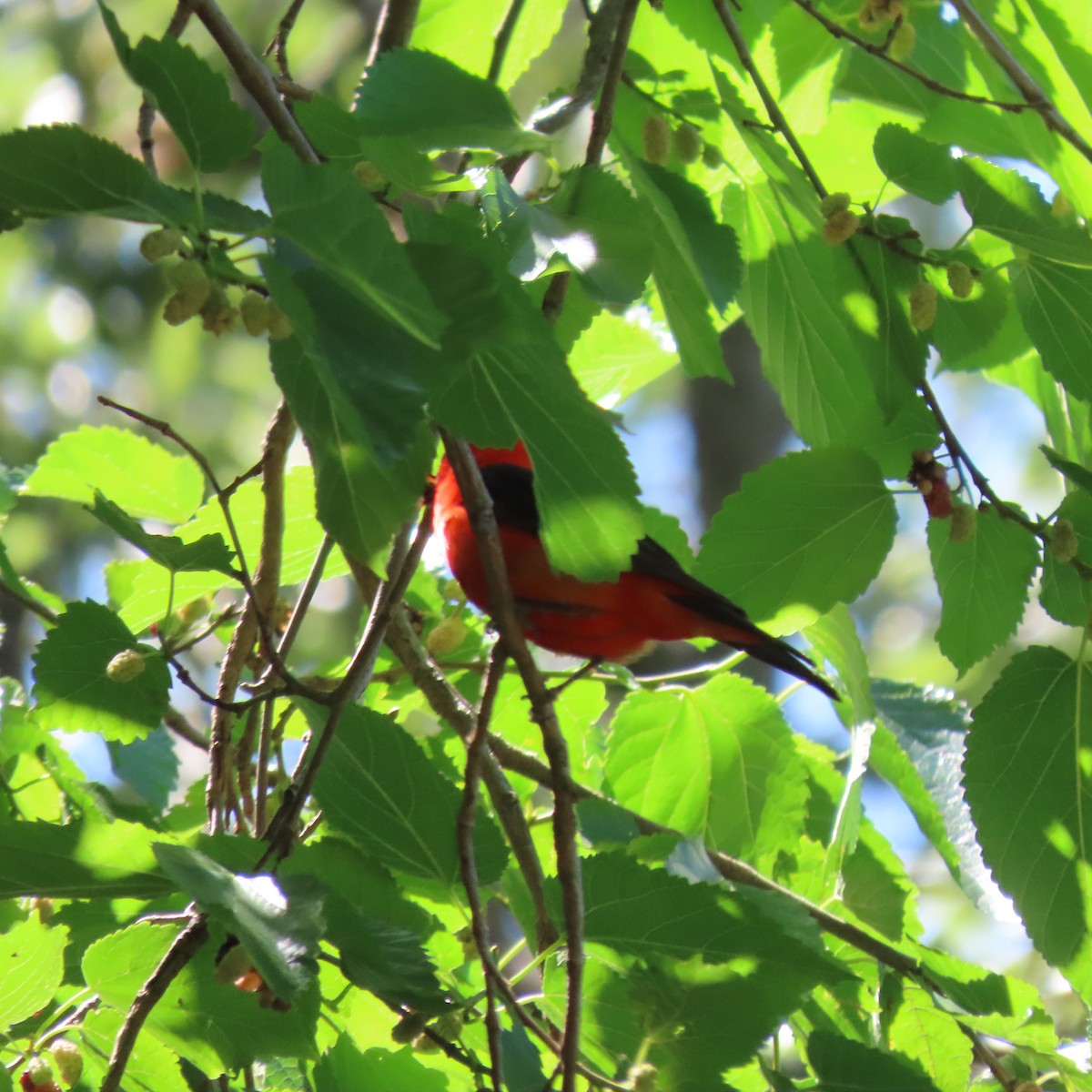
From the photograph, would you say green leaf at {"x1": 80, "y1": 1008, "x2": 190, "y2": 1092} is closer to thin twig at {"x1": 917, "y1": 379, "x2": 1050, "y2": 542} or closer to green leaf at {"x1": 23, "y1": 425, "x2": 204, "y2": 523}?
green leaf at {"x1": 23, "y1": 425, "x2": 204, "y2": 523}

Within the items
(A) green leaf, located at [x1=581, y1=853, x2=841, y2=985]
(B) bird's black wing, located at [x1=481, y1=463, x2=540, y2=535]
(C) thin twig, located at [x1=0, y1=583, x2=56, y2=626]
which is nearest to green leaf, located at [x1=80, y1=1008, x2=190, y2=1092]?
(A) green leaf, located at [x1=581, y1=853, x2=841, y2=985]

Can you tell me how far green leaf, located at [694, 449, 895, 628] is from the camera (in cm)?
203

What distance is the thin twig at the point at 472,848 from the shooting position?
4.70ft

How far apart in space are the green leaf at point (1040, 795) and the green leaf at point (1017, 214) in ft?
1.96

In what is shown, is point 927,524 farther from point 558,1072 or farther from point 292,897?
point 292,897

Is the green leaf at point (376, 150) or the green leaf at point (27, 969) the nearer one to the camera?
the green leaf at point (376, 150)

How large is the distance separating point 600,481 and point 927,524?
0.81 meters

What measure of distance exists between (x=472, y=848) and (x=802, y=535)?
0.72 metres

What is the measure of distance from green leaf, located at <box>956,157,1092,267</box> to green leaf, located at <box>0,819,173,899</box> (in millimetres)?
1408

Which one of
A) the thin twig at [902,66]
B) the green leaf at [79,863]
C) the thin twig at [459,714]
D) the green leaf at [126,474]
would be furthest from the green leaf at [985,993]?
the green leaf at [126,474]

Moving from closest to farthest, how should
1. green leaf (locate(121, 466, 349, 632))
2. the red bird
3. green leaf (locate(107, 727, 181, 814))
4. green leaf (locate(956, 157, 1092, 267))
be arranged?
green leaf (locate(956, 157, 1092, 267)) → green leaf (locate(121, 466, 349, 632)) → the red bird → green leaf (locate(107, 727, 181, 814))

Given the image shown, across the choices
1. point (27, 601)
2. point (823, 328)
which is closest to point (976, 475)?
point (823, 328)

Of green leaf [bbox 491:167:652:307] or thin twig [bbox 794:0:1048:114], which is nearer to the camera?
green leaf [bbox 491:167:652:307]

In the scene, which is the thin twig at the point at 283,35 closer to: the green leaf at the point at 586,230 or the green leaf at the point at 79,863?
the green leaf at the point at 586,230
